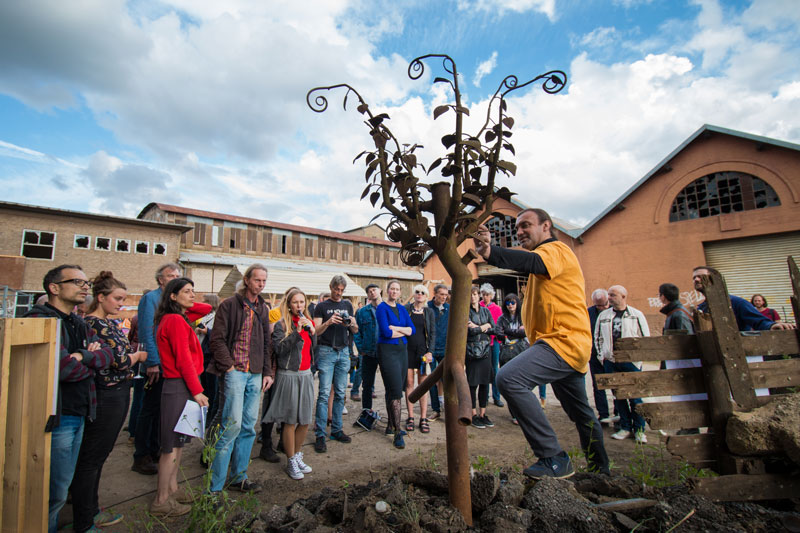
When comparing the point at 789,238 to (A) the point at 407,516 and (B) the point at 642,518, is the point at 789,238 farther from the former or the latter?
(A) the point at 407,516

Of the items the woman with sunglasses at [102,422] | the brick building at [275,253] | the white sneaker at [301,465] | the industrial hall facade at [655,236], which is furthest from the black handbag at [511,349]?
the brick building at [275,253]

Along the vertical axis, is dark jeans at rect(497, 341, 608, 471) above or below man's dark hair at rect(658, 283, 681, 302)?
below

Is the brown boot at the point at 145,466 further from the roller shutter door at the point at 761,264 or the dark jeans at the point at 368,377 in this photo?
the roller shutter door at the point at 761,264

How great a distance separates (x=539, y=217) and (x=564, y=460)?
5.46ft

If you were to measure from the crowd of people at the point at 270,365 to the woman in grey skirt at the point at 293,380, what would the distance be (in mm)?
13

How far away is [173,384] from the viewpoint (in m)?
3.37

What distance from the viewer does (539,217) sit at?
2908mm

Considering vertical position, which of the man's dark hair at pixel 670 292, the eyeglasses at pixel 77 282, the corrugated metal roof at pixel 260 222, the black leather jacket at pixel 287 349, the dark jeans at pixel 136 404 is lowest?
the dark jeans at pixel 136 404

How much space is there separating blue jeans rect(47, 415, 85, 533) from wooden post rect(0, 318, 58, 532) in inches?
16.3

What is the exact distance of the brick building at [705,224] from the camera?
45.5 ft

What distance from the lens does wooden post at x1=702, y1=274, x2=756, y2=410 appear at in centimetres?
253

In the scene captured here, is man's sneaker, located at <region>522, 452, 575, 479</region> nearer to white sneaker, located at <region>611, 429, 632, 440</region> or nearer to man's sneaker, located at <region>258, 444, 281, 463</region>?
man's sneaker, located at <region>258, 444, 281, 463</region>

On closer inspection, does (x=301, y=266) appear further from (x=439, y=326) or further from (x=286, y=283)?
(x=439, y=326)

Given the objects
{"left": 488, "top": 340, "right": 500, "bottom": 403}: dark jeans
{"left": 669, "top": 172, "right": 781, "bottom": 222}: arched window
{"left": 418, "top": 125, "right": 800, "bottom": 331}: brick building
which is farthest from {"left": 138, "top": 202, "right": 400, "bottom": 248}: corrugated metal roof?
{"left": 488, "top": 340, "right": 500, "bottom": 403}: dark jeans
